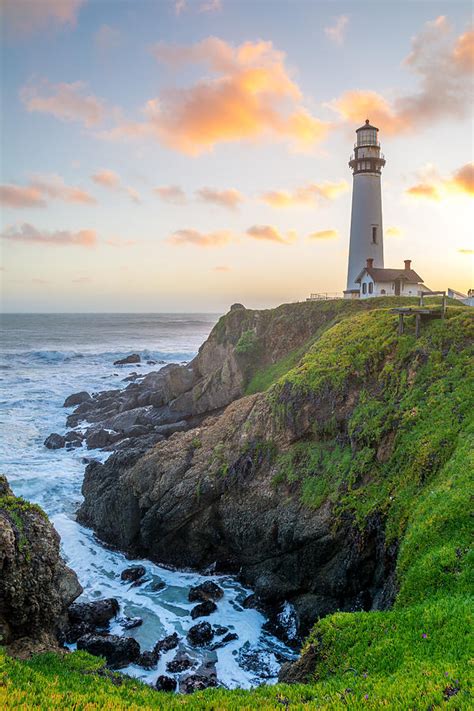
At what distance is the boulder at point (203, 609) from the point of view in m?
18.4

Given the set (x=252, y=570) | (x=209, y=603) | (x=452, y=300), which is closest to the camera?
(x=209, y=603)

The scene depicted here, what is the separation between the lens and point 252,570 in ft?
66.9

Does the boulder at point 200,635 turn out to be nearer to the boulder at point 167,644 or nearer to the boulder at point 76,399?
the boulder at point 167,644

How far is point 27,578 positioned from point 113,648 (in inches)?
213

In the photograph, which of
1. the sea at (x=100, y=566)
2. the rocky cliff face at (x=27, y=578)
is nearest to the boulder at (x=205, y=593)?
the sea at (x=100, y=566)

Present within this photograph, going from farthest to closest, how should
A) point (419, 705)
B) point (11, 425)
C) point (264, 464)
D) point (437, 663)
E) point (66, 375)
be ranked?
point (66, 375), point (11, 425), point (264, 464), point (437, 663), point (419, 705)

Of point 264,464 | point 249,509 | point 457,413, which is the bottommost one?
point 249,509

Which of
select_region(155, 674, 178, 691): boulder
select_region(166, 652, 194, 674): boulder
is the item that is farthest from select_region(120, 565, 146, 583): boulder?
select_region(155, 674, 178, 691): boulder

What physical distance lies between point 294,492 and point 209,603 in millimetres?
5682

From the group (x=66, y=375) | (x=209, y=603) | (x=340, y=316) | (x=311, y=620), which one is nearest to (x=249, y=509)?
(x=209, y=603)

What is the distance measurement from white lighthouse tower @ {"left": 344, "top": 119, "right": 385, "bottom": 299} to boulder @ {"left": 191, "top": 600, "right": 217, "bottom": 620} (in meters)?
34.6

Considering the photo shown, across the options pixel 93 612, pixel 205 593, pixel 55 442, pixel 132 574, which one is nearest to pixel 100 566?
pixel 132 574

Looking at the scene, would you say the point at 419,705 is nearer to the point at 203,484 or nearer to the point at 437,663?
the point at 437,663

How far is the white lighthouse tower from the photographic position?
46906 millimetres
